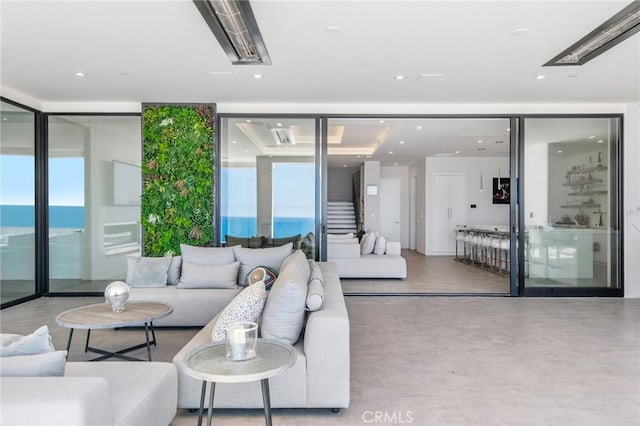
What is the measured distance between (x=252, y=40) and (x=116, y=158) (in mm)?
3770

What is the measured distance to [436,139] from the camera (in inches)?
339

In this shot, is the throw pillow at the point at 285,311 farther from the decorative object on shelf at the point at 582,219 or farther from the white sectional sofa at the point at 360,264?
the decorative object on shelf at the point at 582,219


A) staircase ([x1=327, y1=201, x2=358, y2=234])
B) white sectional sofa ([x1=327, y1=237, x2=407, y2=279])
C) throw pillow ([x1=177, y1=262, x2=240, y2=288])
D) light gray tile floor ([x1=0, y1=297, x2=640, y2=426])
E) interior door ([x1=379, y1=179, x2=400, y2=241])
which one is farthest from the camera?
staircase ([x1=327, y1=201, x2=358, y2=234])

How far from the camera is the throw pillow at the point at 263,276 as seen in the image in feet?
13.3

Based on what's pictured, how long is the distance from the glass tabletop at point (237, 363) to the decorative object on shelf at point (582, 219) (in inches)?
227

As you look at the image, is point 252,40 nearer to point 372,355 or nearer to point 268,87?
point 268,87

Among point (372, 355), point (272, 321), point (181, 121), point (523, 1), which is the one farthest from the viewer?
point (181, 121)

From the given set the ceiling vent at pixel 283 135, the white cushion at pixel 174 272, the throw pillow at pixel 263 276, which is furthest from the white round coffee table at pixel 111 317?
the ceiling vent at pixel 283 135

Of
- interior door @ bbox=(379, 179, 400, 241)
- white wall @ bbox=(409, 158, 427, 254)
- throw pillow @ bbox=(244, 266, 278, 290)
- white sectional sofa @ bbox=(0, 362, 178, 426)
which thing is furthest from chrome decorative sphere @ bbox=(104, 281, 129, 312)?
interior door @ bbox=(379, 179, 400, 241)

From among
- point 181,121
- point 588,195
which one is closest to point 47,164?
point 181,121

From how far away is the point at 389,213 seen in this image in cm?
1284

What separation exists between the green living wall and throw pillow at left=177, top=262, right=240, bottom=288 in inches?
53.0

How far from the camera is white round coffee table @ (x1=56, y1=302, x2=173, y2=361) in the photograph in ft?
10.2

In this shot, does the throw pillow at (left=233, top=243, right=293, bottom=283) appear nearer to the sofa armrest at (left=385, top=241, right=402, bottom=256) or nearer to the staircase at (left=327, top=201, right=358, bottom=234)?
the sofa armrest at (left=385, top=241, right=402, bottom=256)
